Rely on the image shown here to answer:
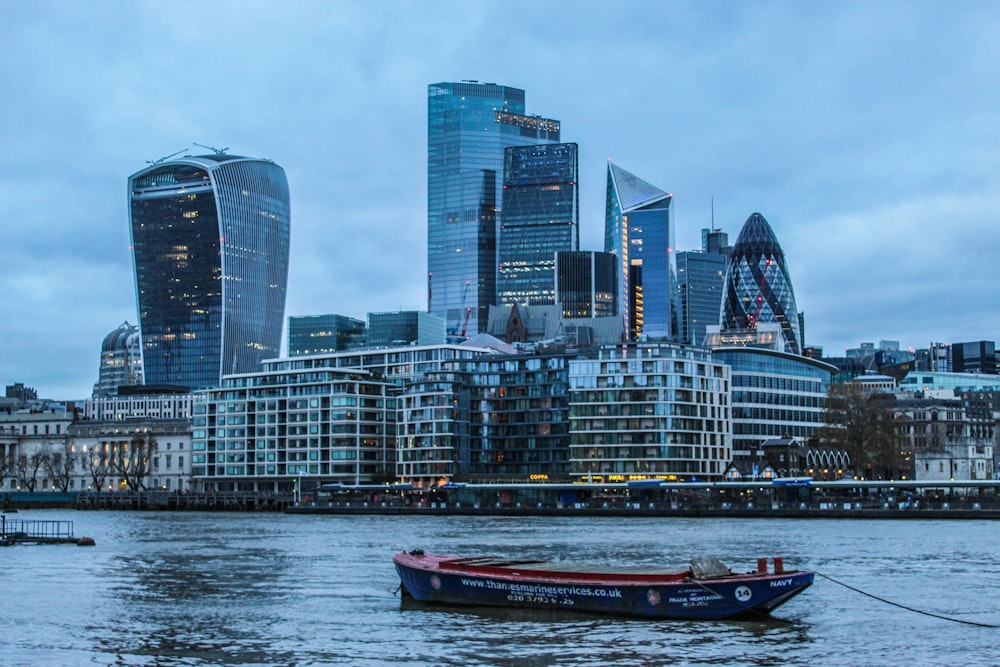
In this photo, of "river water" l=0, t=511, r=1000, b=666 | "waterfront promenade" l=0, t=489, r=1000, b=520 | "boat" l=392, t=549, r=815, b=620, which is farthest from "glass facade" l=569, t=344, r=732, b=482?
"boat" l=392, t=549, r=815, b=620

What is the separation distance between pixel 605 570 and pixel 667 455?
137180 millimetres

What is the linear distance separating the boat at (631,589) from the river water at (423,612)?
60cm

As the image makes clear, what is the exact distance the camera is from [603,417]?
193625 mm

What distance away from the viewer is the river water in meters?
44.6

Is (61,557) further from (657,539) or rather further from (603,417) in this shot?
(603,417)

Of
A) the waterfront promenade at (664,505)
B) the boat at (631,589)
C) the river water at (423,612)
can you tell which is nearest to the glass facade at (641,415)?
the waterfront promenade at (664,505)

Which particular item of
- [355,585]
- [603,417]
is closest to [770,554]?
[355,585]

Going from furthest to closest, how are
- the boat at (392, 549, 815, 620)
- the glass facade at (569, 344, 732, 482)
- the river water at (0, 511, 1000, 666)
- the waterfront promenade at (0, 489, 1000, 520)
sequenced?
1. the glass facade at (569, 344, 732, 482)
2. the waterfront promenade at (0, 489, 1000, 520)
3. the boat at (392, 549, 815, 620)
4. the river water at (0, 511, 1000, 666)

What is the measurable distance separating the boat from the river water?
60cm

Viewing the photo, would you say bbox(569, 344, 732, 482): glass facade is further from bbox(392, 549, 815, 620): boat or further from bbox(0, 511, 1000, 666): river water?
bbox(392, 549, 815, 620): boat

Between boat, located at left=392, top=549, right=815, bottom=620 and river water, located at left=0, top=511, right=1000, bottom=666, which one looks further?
boat, located at left=392, top=549, right=815, bottom=620

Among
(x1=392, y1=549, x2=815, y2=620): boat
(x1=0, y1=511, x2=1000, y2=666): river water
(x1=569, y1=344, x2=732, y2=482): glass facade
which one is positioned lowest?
(x1=0, y1=511, x2=1000, y2=666): river water

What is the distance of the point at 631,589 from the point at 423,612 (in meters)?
9.50

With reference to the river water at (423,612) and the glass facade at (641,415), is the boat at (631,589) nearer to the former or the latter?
the river water at (423,612)
